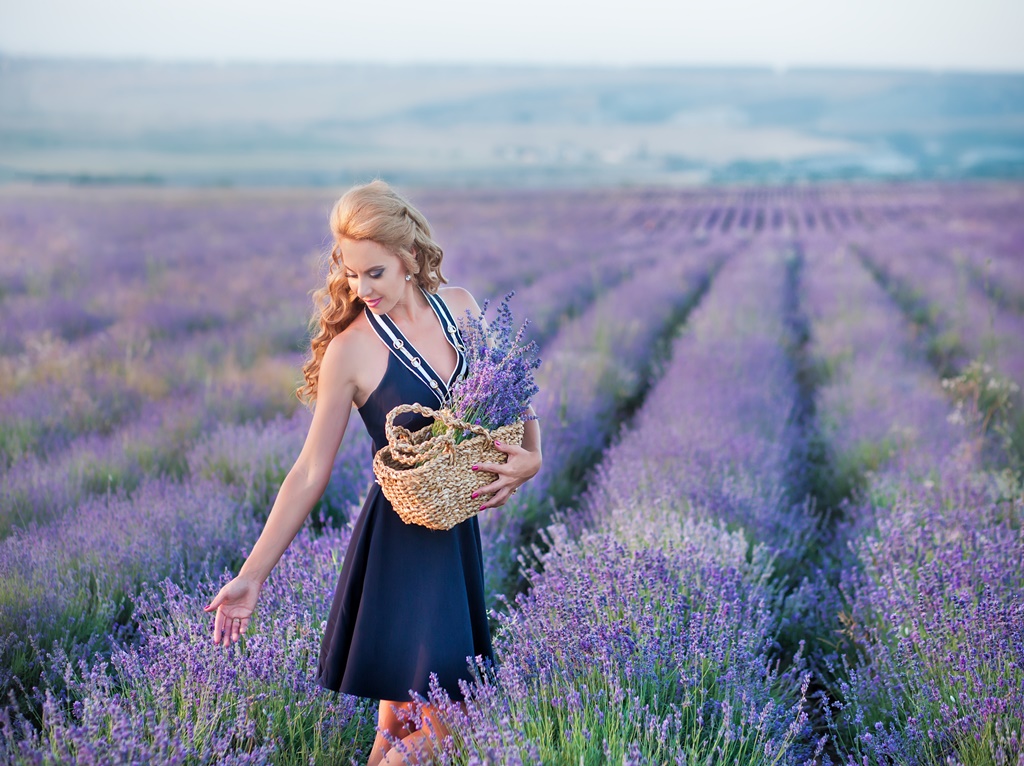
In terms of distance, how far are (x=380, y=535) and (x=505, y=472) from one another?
0.32m

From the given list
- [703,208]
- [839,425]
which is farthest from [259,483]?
[703,208]

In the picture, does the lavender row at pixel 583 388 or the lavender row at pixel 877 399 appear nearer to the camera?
the lavender row at pixel 583 388

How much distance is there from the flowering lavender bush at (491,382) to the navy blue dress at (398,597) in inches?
4.3

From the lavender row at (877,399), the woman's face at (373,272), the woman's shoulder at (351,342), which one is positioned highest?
the woman's face at (373,272)

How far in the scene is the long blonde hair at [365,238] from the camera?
1974mm

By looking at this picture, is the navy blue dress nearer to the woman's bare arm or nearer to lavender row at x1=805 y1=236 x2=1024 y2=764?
the woman's bare arm

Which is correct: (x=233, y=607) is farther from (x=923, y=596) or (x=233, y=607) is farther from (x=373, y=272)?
(x=923, y=596)

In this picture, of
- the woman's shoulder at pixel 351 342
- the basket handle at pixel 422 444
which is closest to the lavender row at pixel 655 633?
the basket handle at pixel 422 444

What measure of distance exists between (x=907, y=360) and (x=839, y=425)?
203 centimetres

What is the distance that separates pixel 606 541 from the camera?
9.82ft

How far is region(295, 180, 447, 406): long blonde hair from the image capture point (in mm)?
1974

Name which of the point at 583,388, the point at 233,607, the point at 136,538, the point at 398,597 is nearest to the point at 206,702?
the point at 233,607

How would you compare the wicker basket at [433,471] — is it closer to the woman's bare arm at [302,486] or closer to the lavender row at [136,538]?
the woman's bare arm at [302,486]

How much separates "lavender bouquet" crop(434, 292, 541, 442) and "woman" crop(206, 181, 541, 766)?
8 cm
